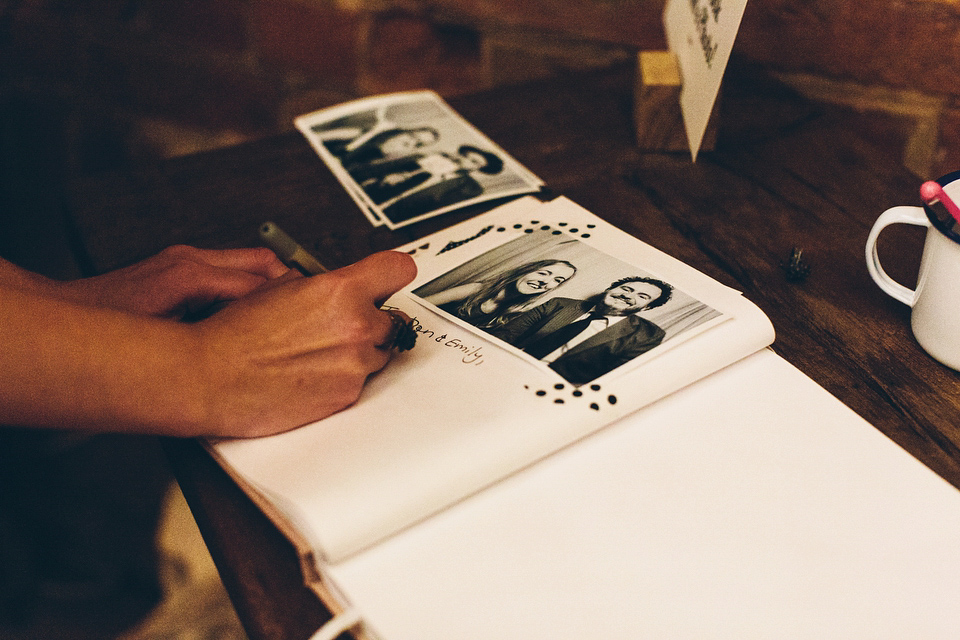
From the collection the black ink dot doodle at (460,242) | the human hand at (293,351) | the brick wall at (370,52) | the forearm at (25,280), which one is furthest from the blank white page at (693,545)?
the brick wall at (370,52)

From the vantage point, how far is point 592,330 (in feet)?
1.51

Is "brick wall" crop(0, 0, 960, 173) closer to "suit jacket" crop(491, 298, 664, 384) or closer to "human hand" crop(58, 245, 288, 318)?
"suit jacket" crop(491, 298, 664, 384)

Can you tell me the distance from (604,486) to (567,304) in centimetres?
14

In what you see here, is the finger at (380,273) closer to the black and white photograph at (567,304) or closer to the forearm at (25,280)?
the black and white photograph at (567,304)

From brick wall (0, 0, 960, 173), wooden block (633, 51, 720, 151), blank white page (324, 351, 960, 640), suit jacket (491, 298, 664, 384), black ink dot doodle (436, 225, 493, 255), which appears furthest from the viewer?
brick wall (0, 0, 960, 173)

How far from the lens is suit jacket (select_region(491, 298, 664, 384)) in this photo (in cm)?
44

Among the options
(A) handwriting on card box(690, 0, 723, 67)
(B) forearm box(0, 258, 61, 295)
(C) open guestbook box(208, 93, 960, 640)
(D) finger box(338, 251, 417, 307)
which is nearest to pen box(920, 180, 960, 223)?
(C) open guestbook box(208, 93, 960, 640)

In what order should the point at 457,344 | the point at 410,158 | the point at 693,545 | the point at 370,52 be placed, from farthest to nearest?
the point at 370,52 < the point at 410,158 < the point at 457,344 < the point at 693,545

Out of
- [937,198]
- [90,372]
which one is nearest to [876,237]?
[937,198]

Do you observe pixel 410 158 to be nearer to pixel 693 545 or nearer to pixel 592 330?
pixel 592 330

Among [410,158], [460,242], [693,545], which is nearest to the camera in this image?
[693,545]

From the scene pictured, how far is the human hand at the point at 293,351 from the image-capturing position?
41 centimetres

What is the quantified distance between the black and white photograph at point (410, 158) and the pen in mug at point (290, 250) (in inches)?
4.7

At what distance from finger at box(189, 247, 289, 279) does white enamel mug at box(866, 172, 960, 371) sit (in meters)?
0.44
